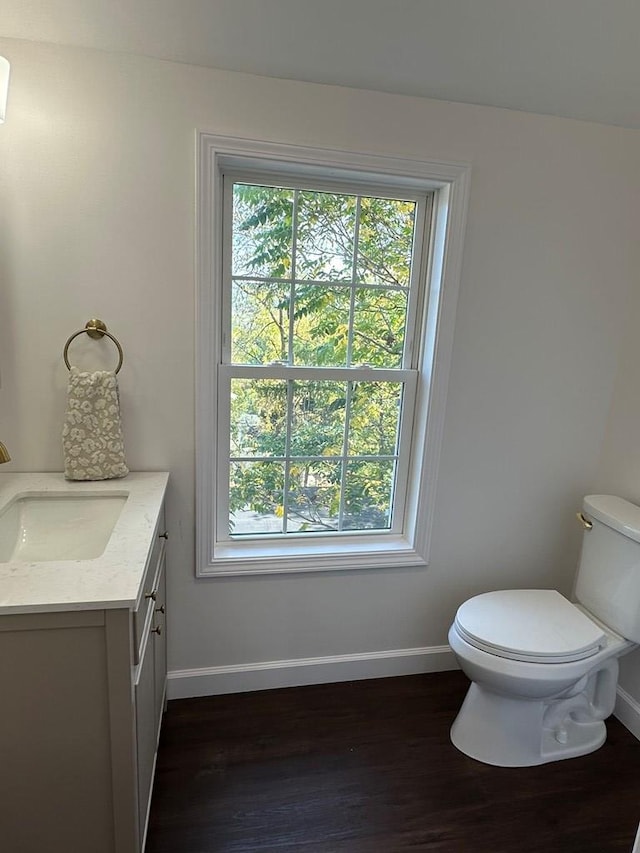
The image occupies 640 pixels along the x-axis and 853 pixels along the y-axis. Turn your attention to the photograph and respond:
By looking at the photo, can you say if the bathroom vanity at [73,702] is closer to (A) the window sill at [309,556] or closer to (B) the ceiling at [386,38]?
(A) the window sill at [309,556]

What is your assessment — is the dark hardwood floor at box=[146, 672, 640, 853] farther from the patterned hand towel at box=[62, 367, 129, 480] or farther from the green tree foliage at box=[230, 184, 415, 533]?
the patterned hand towel at box=[62, 367, 129, 480]

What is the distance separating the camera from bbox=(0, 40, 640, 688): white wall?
4.82 feet

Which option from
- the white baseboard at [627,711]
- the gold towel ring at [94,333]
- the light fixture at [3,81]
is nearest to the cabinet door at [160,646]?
the gold towel ring at [94,333]

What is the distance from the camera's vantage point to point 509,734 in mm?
1686

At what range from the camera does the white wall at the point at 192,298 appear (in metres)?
1.47

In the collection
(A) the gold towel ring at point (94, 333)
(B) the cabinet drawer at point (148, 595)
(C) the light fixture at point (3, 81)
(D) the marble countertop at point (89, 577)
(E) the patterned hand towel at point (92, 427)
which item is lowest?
(B) the cabinet drawer at point (148, 595)

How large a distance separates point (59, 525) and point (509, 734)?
1.59 m

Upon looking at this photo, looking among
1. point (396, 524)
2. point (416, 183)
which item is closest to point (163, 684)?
point (396, 524)

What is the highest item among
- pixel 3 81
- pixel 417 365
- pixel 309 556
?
pixel 3 81

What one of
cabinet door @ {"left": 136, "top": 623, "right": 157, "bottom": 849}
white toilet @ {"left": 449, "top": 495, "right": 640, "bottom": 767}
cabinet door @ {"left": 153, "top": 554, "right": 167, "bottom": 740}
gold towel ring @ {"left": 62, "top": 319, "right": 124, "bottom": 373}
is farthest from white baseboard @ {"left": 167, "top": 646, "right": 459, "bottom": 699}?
gold towel ring @ {"left": 62, "top": 319, "right": 124, "bottom": 373}

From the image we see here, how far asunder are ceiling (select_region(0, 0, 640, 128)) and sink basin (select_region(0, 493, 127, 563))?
4.20ft

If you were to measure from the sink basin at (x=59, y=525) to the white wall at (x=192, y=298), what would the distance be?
0.21 m

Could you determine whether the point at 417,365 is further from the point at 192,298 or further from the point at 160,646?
the point at 160,646

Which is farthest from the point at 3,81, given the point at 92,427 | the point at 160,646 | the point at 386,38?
the point at 160,646
